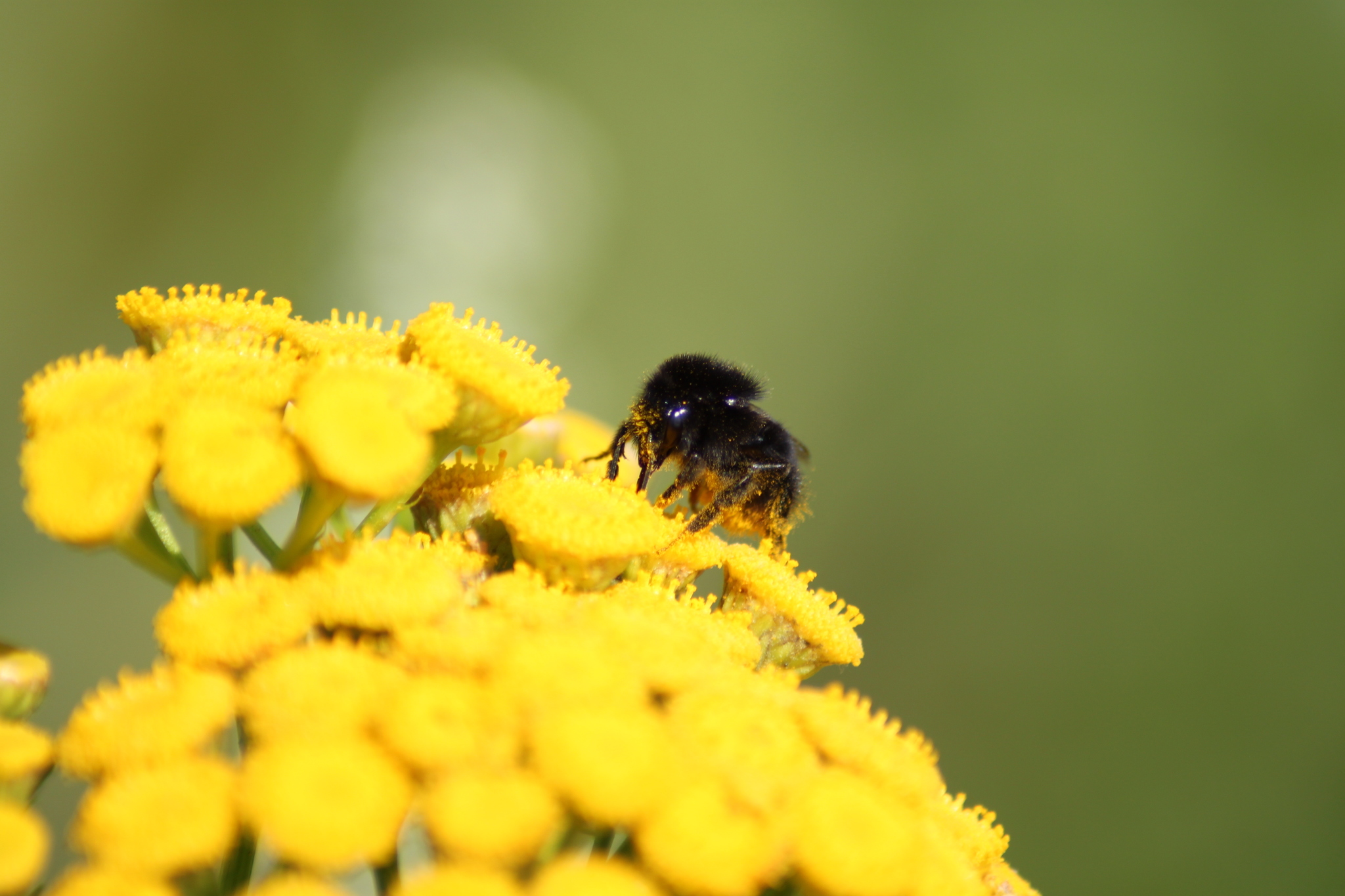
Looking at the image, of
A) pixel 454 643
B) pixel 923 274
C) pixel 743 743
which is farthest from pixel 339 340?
pixel 923 274

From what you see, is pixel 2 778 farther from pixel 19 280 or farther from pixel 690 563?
pixel 19 280

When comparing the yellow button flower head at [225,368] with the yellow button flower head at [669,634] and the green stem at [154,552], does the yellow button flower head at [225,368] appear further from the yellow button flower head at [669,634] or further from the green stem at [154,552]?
the yellow button flower head at [669,634]

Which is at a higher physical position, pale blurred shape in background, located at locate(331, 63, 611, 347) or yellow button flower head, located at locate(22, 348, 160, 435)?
pale blurred shape in background, located at locate(331, 63, 611, 347)

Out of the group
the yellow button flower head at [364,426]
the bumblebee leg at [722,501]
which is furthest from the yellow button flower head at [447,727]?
the bumblebee leg at [722,501]

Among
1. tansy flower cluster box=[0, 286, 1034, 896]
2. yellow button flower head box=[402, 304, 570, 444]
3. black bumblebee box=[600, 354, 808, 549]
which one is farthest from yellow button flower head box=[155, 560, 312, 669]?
black bumblebee box=[600, 354, 808, 549]

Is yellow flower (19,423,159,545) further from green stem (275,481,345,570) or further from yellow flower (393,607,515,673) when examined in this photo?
yellow flower (393,607,515,673)

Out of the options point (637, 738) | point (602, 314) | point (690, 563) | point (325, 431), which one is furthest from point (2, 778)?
point (602, 314)

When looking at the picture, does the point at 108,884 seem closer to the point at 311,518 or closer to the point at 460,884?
the point at 460,884

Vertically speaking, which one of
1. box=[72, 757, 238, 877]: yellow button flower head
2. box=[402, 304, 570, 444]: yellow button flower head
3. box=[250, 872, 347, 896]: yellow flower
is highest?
box=[402, 304, 570, 444]: yellow button flower head
